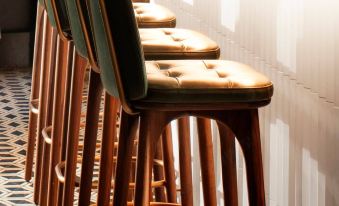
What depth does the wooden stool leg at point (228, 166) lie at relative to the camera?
7.09ft

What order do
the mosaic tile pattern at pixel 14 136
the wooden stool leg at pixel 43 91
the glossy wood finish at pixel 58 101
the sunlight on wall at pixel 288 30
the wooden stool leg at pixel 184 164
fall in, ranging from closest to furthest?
the sunlight on wall at pixel 288 30 < the wooden stool leg at pixel 184 164 < the glossy wood finish at pixel 58 101 < the wooden stool leg at pixel 43 91 < the mosaic tile pattern at pixel 14 136

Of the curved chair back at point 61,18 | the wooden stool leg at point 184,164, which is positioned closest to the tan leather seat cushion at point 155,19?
the curved chair back at point 61,18

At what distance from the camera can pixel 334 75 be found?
7.26ft

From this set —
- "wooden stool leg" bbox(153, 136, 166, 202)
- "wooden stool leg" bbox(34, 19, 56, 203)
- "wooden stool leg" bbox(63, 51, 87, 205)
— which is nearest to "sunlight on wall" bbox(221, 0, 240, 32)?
"wooden stool leg" bbox(63, 51, 87, 205)

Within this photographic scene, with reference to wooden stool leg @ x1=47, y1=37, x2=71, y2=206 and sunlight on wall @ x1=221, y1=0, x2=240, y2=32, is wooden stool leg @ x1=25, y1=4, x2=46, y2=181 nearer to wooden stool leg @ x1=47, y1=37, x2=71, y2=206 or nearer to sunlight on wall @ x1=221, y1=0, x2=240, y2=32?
wooden stool leg @ x1=47, y1=37, x2=71, y2=206

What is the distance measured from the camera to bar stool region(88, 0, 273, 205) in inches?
76.7

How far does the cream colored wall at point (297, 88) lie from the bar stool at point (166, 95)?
0.31 metres

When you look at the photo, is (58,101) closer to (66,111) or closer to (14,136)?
(66,111)

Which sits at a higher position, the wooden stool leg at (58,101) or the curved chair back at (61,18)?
the curved chair back at (61,18)

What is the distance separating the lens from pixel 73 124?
9.87 ft

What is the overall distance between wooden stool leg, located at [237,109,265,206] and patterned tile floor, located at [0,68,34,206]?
2193 millimetres

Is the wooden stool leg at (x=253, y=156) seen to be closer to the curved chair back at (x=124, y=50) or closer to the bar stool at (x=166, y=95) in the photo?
the bar stool at (x=166, y=95)

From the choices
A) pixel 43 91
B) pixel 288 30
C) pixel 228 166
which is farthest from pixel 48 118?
pixel 228 166

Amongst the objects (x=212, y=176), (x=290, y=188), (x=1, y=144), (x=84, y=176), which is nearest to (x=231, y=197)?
(x=212, y=176)
